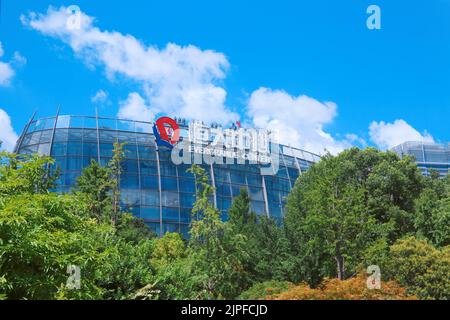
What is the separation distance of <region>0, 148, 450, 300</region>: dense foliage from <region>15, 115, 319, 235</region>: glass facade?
6.31 m

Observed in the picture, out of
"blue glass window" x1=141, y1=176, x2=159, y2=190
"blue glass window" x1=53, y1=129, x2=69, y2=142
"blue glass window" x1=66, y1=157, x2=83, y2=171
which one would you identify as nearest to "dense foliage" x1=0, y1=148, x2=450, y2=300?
"blue glass window" x1=141, y1=176, x2=159, y2=190

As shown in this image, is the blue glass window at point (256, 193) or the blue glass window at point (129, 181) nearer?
the blue glass window at point (129, 181)

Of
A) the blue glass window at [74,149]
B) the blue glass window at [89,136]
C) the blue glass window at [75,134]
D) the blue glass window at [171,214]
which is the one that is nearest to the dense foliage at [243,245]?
the blue glass window at [171,214]

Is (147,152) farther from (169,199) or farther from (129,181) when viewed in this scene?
(169,199)

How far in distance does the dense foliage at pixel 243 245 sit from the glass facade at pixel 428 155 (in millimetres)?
Answer: 4405

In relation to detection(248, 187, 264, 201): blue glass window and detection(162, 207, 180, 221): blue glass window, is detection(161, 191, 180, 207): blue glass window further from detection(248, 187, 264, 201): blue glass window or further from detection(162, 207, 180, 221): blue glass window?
detection(248, 187, 264, 201): blue glass window

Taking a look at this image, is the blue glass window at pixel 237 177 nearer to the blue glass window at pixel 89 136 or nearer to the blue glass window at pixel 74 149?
the blue glass window at pixel 89 136

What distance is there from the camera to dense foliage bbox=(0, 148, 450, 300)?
8.28 meters

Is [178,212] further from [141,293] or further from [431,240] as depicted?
[141,293]

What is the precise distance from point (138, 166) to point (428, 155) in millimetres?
17494

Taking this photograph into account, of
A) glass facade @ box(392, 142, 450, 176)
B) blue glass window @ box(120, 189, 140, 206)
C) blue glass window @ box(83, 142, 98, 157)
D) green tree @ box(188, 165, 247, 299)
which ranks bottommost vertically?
green tree @ box(188, 165, 247, 299)

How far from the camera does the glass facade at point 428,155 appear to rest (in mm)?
29234

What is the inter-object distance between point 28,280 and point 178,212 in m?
23.5
